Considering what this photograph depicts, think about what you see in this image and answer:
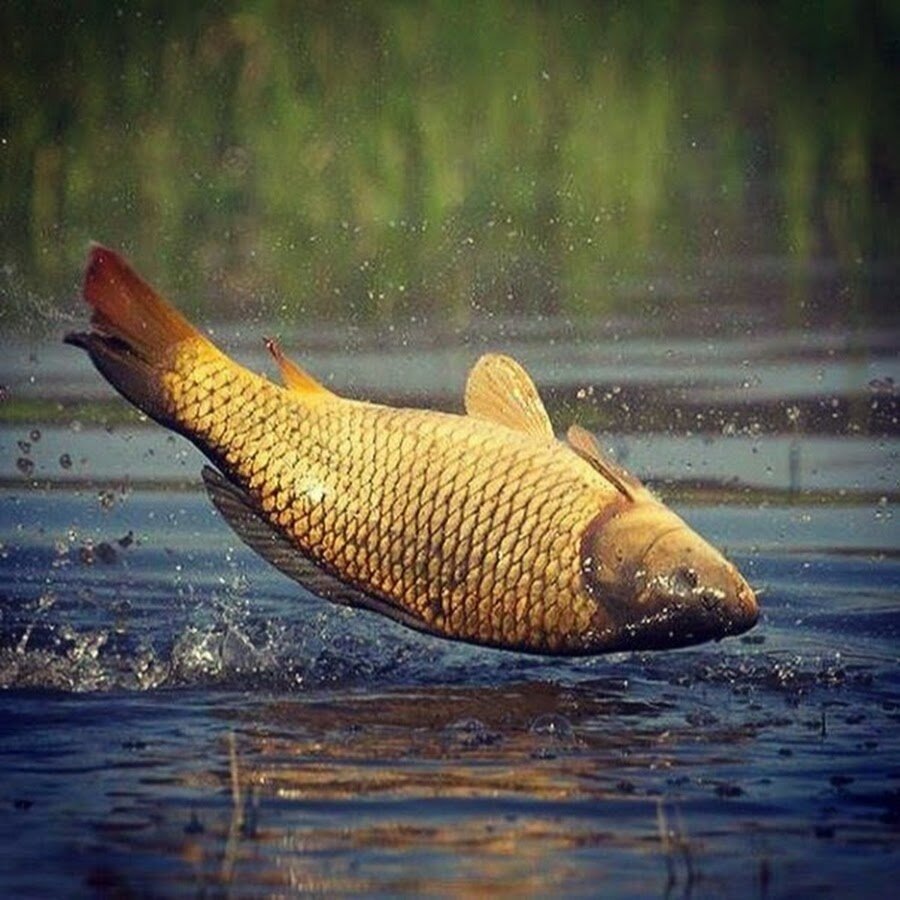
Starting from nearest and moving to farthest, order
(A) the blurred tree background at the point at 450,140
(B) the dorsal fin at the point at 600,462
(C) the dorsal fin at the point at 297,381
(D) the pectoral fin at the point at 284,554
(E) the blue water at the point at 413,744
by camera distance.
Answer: (E) the blue water at the point at 413,744 < (B) the dorsal fin at the point at 600,462 < (D) the pectoral fin at the point at 284,554 < (C) the dorsal fin at the point at 297,381 < (A) the blurred tree background at the point at 450,140

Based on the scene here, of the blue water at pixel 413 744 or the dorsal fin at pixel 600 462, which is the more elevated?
the dorsal fin at pixel 600 462

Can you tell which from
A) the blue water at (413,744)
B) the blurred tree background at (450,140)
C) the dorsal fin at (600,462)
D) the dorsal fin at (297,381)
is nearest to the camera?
the blue water at (413,744)

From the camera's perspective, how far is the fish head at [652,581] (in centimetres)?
552

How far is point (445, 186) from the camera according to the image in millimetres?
11430

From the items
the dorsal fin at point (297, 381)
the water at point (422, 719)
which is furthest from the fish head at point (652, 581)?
the dorsal fin at point (297, 381)

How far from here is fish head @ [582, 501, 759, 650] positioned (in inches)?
217

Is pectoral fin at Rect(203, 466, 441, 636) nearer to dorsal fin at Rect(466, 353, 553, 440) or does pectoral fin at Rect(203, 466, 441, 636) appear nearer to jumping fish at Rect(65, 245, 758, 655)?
jumping fish at Rect(65, 245, 758, 655)

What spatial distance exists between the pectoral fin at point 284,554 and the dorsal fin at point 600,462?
0.39 meters

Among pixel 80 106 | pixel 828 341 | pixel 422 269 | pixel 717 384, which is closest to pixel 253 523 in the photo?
pixel 717 384

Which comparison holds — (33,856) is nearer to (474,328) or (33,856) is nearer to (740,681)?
(740,681)

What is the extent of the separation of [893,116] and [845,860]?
7698mm

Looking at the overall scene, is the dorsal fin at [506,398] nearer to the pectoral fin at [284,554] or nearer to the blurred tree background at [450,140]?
the pectoral fin at [284,554]

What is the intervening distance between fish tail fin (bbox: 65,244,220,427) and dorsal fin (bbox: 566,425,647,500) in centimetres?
62

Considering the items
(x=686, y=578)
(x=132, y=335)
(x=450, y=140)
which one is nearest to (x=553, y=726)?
(x=686, y=578)
